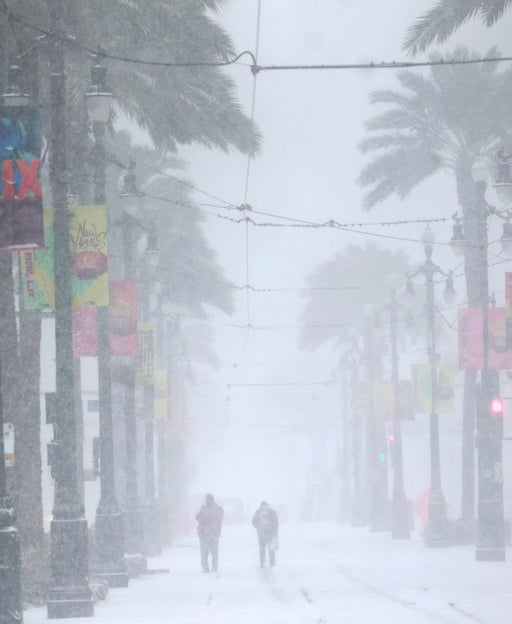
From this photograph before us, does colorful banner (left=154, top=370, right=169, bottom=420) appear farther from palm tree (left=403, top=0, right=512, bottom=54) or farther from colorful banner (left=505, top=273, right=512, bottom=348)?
palm tree (left=403, top=0, right=512, bottom=54)

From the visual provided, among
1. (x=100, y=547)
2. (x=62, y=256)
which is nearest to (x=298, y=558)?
(x=100, y=547)

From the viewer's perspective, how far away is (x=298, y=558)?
42.0 metres

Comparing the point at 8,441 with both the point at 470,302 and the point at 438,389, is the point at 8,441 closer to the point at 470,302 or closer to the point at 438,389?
the point at 470,302

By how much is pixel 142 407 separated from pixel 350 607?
24.0 meters

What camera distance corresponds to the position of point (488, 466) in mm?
35594

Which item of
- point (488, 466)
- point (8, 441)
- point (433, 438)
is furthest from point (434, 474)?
point (8, 441)

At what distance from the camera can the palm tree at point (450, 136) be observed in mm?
44156

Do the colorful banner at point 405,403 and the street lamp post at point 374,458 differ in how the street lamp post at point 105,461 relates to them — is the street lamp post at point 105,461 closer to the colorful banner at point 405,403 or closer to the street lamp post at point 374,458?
the colorful banner at point 405,403

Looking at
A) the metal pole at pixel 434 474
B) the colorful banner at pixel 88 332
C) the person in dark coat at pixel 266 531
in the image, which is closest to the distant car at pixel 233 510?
the metal pole at pixel 434 474

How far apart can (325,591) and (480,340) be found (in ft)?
36.6

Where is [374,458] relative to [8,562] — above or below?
below

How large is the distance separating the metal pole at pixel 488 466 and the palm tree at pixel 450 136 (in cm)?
883

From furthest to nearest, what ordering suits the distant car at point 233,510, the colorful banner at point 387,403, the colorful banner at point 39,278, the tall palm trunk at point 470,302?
1. the distant car at point 233,510
2. the colorful banner at point 387,403
3. the tall palm trunk at point 470,302
4. the colorful banner at point 39,278

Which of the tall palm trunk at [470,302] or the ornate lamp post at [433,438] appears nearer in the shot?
the ornate lamp post at [433,438]
